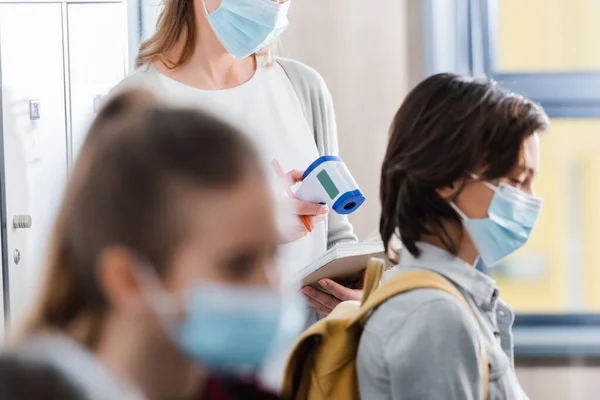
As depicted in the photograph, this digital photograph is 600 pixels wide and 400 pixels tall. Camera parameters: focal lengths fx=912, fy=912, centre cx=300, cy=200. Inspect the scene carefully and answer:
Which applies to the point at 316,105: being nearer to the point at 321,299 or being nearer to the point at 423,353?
the point at 321,299

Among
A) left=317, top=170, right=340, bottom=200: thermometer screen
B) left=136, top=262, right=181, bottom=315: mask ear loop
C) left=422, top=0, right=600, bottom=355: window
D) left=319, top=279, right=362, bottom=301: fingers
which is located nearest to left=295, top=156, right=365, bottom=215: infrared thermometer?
left=317, top=170, right=340, bottom=200: thermometer screen

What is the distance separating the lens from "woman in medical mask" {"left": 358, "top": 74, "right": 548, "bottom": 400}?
1.25 m

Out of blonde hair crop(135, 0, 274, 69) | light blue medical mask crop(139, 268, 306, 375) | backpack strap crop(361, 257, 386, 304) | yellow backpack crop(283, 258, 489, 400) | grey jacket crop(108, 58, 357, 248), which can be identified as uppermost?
blonde hair crop(135, 0, 274, 69)

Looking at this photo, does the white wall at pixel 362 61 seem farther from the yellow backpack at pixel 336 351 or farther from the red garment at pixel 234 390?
the red garment at pixel 234 390

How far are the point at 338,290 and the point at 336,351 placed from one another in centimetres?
36

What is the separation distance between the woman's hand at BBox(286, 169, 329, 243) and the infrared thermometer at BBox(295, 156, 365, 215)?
3 centimetres

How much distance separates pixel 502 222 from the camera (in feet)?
4.38

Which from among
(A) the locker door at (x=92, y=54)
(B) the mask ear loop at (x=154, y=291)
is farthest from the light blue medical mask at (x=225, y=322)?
(A) the locker door at (x=92, y=54)

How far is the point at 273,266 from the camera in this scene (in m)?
0.76

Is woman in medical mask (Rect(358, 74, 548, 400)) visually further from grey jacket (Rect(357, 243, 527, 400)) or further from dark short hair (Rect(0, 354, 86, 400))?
dark short hair (Rect(0, 354, 86, 400))

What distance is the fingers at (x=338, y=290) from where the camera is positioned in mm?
1521

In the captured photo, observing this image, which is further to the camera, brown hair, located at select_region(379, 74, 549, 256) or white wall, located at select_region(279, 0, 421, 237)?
white wall, located at select_region(279, 0, 421, 237)

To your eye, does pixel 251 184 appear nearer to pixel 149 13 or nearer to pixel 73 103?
pixel 149 13

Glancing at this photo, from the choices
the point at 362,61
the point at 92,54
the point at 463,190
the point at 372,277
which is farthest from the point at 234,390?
the point at 92,54
